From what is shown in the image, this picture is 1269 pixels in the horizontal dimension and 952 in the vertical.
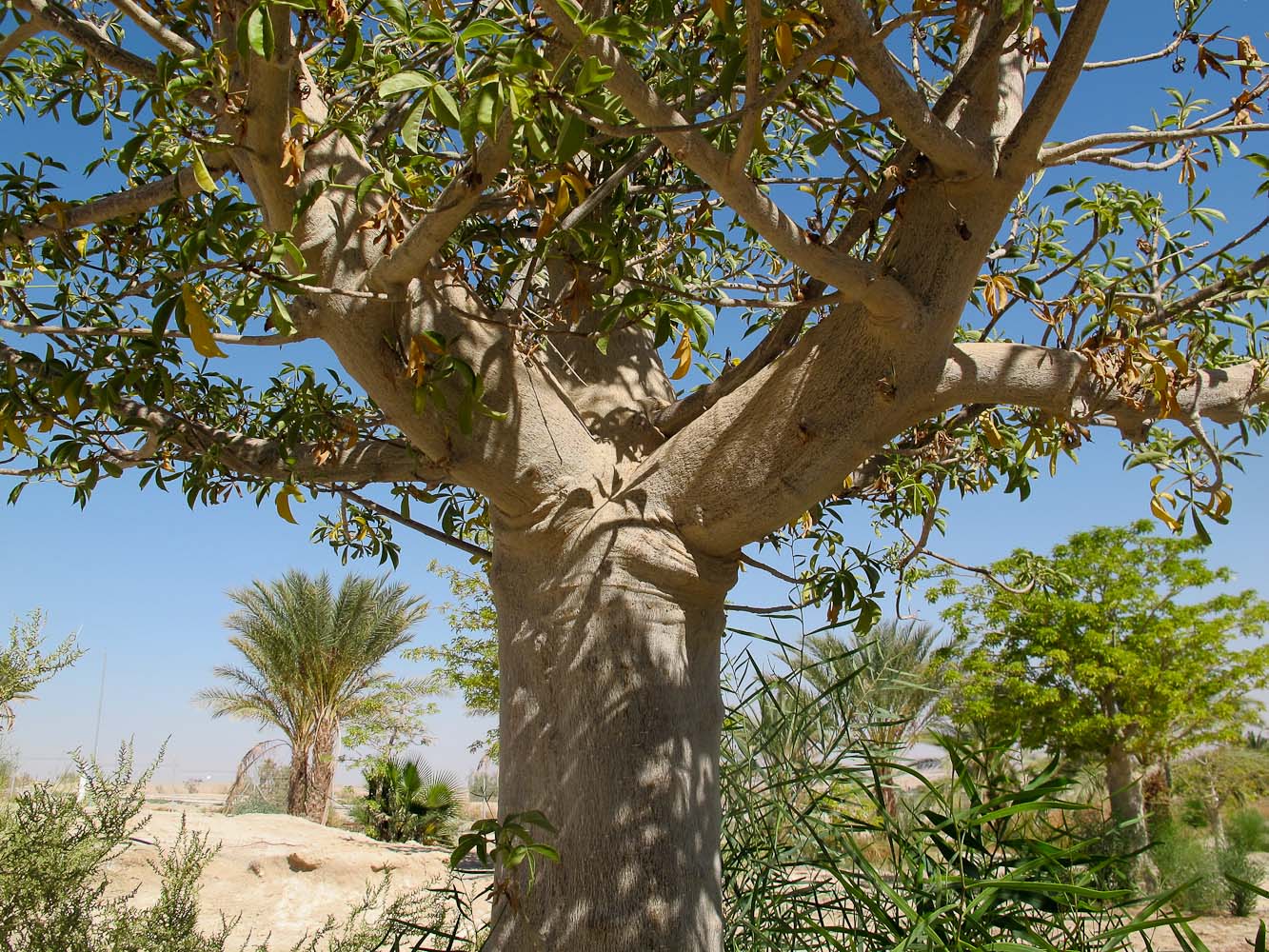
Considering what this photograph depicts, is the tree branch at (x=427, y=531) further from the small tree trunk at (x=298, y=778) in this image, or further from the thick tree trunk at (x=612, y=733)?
the small tree trunk at (x=298, y=778)

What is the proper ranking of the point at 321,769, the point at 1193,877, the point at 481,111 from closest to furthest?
the point at 481,111 → the point at 1193,877 → the point at 321,769

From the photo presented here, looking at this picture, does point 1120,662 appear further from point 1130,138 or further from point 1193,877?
point 1130,138

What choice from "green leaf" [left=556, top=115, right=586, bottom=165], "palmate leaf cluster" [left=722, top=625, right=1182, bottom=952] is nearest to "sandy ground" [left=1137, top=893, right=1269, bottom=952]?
"palmate leaf cluster" [left=722, top=625, right=1182, bottom=952]

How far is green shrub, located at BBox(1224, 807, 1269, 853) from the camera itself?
15.0 metres

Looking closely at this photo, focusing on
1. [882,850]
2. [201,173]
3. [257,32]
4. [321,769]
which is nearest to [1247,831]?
[882,850]

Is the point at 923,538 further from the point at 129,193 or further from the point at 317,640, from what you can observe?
the point at 317,640

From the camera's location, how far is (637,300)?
8.60 ft

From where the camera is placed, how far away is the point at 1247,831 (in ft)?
50.5

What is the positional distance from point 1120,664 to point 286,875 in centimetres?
1373

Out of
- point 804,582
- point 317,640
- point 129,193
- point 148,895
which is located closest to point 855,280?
point 804,582

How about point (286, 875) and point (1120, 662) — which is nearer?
point (286, 875)

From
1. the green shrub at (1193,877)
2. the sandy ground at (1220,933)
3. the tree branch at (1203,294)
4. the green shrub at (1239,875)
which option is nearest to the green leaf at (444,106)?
the tree branch at (1203,294)

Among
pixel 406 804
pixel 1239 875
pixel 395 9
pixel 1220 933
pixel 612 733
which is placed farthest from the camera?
pixel 406 804

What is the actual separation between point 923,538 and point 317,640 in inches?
596
